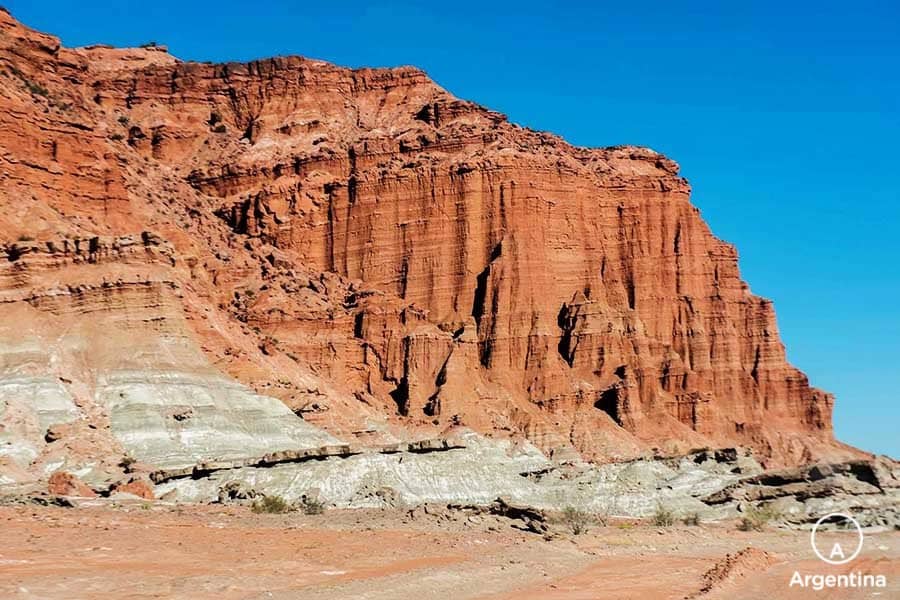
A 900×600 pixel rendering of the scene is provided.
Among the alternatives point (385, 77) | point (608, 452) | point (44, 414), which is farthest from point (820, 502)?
point (385, 77)

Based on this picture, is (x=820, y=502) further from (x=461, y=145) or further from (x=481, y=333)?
(x=461, y=145)

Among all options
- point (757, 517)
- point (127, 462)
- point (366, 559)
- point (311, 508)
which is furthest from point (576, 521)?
point (127, 462)

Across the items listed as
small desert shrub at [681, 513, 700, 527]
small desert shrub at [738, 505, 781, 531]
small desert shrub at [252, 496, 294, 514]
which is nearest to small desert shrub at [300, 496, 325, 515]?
small desert shrub at [252, 496, 294, 514]

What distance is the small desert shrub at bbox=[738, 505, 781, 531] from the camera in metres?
41.4

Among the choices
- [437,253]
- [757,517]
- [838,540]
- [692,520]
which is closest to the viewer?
[838,540]

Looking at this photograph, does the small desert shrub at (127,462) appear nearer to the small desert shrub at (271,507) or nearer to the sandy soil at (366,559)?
the small desert shrub at (271,507)

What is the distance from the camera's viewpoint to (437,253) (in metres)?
105

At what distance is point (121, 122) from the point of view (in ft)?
378

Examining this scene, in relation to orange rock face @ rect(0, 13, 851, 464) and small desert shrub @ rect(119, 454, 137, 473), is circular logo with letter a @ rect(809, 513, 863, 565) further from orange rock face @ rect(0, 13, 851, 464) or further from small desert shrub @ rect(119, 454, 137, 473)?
orange rock face @ rect(0, 13, 851, 464)

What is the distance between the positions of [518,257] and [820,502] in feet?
193

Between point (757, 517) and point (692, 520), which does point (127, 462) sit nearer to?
point (692, 520)

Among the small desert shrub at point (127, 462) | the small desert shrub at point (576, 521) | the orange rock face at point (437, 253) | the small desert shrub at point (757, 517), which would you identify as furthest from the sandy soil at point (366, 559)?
the orange rock face at point (437, 253)

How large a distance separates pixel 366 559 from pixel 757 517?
21.4 metres

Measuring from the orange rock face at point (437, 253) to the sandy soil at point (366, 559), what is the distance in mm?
39965
